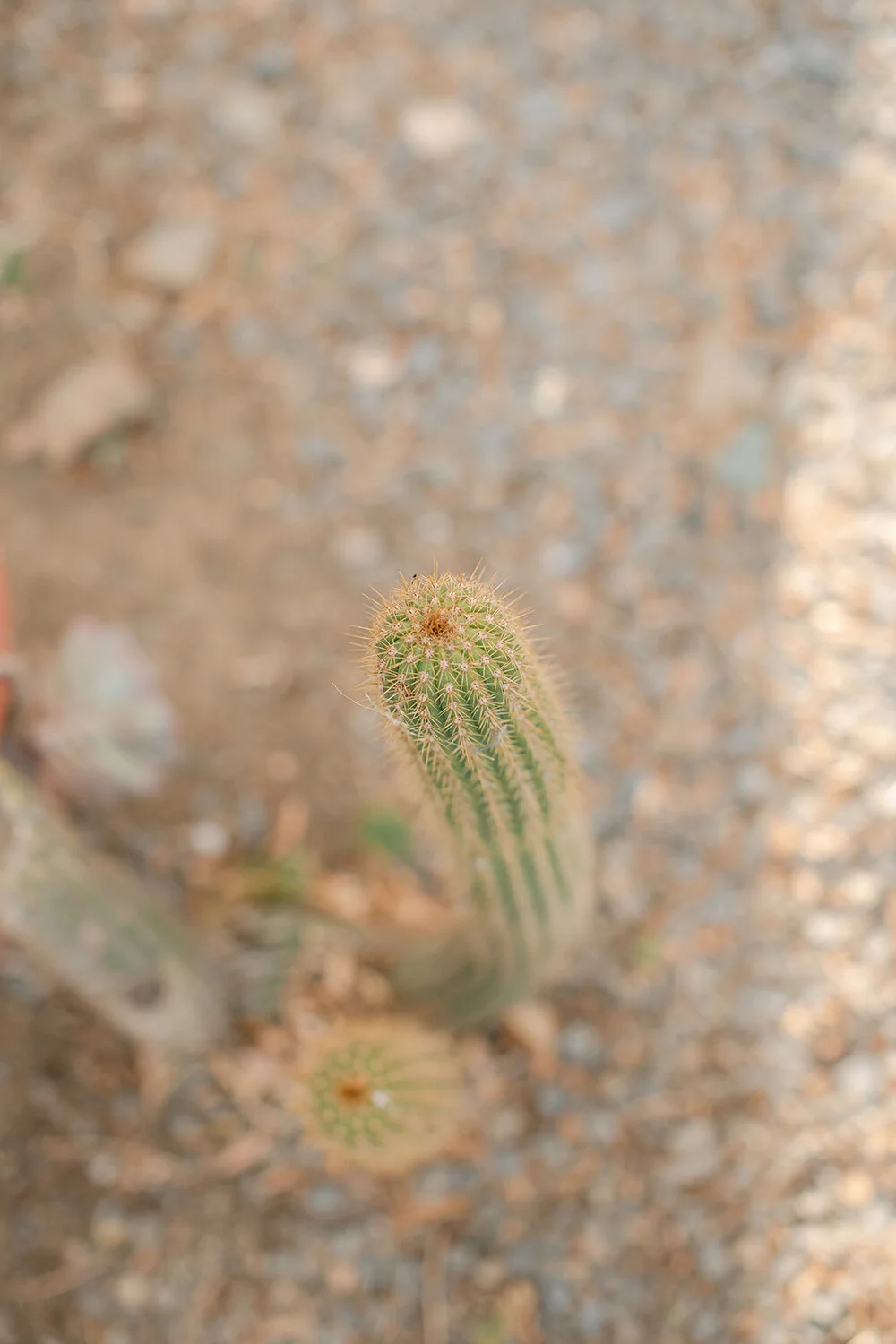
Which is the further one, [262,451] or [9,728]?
[262,451]

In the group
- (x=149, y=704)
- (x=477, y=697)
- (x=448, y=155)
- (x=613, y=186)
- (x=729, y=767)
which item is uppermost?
(x=448, y=155)

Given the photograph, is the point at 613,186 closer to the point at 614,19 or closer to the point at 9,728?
the point at 614,19

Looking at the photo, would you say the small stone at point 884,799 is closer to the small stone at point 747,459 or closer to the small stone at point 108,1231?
the small stone at point 747,459

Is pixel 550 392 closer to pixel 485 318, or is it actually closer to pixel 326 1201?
pixel 485 318

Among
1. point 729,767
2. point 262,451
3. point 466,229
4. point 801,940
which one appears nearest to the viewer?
point 801,940

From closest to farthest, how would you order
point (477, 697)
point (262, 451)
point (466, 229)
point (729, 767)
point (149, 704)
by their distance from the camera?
point (477, 697) → point (149, 704) → point (729, 767) → point (262, 451) → point (466, 229)

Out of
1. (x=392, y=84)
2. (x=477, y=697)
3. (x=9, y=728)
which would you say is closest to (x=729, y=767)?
(x=477, y=697)

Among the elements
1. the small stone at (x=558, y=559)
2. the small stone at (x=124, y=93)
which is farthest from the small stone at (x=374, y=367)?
the small stone at (x=124, y=93)
